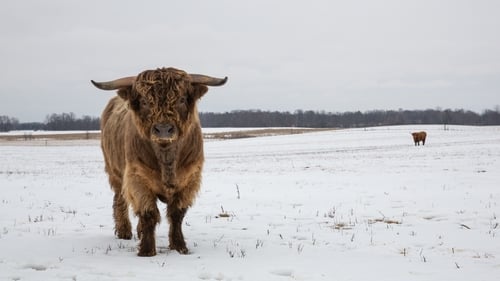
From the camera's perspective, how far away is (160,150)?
223 inches

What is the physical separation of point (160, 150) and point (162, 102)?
25.4 inches

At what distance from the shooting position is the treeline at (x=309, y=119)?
160000mm

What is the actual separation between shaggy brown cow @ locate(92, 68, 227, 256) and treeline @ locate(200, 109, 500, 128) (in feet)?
494

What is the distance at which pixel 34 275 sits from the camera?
4.92 m

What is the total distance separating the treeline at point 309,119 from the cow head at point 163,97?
150496mm

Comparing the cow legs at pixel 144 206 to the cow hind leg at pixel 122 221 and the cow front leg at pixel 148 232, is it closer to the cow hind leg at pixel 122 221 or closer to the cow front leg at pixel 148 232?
the cow front leg at pixel 148 232

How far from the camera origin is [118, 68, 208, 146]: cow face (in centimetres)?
534

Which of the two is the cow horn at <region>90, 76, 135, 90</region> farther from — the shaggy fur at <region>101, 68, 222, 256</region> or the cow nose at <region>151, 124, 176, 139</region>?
the cow nose at <region>151, 124, 176, 139</region>

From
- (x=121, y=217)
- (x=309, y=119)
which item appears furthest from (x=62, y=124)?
(x=121, y=217)

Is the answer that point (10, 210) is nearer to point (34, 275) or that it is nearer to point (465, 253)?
point (34, 275)

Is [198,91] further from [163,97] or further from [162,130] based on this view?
[162,130]

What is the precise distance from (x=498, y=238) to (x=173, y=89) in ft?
17.6

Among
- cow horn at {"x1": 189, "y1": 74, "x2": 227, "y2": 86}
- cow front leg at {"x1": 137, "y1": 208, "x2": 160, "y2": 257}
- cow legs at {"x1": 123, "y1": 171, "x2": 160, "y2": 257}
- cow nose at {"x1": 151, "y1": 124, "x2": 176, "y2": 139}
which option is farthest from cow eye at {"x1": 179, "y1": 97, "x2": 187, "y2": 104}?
cow front leg at {"x1": 137, "y1": 208, "x2": 160, "y2": 257}

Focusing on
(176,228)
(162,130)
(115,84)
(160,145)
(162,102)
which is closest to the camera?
(162,130)
